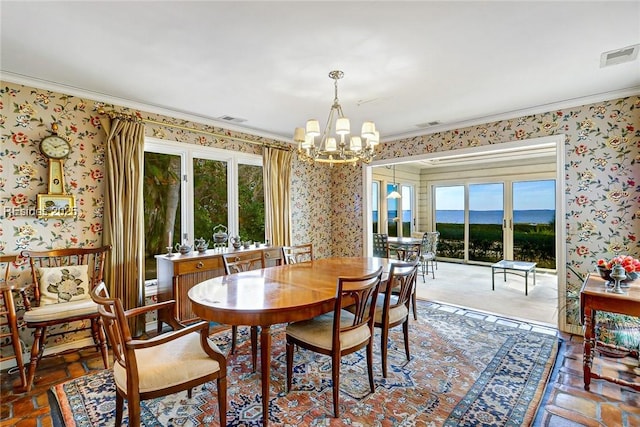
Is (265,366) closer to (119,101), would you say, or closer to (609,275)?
(609,275)

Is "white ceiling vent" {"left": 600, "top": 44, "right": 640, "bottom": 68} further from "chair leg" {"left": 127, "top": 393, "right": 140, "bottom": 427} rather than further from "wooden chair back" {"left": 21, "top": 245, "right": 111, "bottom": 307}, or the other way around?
"wooden chair back" {"left": 21, "top": 245, "right": 111, "bottom": 307}

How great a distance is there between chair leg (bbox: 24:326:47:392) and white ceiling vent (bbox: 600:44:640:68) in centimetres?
490

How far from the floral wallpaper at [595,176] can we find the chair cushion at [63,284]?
484cm

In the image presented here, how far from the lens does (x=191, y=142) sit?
3.83 m

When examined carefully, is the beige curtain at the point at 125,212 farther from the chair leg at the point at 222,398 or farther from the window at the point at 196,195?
the chair leg at the point at 222,398

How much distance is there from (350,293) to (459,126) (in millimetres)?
3190

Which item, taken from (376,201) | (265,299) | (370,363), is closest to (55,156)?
(265,299)

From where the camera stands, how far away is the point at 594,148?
324cm

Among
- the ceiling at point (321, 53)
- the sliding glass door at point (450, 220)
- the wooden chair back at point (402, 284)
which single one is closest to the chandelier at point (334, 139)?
the ceiling at point (321, 53)

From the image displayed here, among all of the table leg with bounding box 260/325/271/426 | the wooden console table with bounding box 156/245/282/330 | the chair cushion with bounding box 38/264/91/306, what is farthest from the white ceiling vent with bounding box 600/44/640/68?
the chair cushion with bounding box 38/264/91/306

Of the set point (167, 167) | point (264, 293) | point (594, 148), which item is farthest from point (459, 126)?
point (167, 167)

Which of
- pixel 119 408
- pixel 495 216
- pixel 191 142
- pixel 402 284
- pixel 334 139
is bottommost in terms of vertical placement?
pixel 119 408

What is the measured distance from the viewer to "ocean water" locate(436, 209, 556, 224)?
22.2 ft

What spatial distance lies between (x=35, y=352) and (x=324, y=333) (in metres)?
2.25
